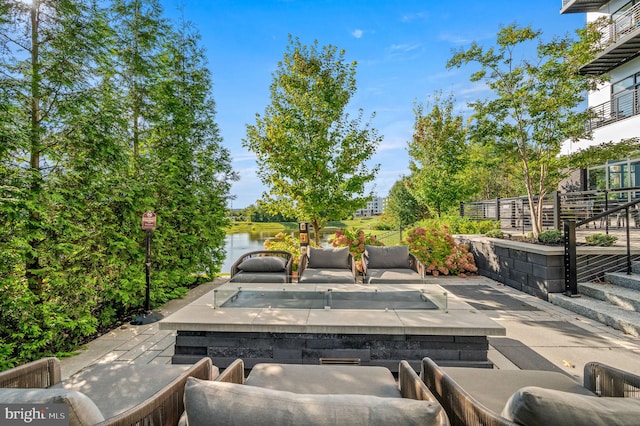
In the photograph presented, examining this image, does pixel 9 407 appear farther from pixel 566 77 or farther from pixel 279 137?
pixel 566 77

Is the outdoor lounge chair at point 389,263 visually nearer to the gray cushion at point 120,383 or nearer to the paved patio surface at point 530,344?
the paved patio surface at point 530,344

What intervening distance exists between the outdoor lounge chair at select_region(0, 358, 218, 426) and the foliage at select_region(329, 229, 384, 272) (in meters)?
5.51

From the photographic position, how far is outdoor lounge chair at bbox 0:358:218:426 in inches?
44.3

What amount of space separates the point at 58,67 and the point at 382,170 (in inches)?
253

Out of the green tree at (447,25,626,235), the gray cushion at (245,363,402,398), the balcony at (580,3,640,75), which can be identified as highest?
the balcony at (580,3,640,75)

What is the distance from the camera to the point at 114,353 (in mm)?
3445

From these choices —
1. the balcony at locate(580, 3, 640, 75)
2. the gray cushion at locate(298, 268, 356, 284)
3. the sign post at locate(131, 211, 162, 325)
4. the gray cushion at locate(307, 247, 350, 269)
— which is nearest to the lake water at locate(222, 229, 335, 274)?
the gray cushion at locate(307, 247, 350, 269)

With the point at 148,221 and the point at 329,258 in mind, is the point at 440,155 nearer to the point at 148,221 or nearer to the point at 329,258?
the point at 329,258

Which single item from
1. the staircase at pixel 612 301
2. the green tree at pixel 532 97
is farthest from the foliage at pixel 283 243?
the staircase at pixel 612 301

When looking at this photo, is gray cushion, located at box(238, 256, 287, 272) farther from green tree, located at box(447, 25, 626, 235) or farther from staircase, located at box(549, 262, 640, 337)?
green tree, located at box(447, 25, 626, 235)

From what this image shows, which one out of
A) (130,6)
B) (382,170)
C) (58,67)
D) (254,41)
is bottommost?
(382,170)

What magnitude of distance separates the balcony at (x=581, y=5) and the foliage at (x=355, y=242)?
530 inches

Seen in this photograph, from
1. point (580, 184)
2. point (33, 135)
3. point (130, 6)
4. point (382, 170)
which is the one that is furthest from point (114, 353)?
point (580, 184)

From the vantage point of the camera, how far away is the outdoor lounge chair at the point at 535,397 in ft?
3.42
